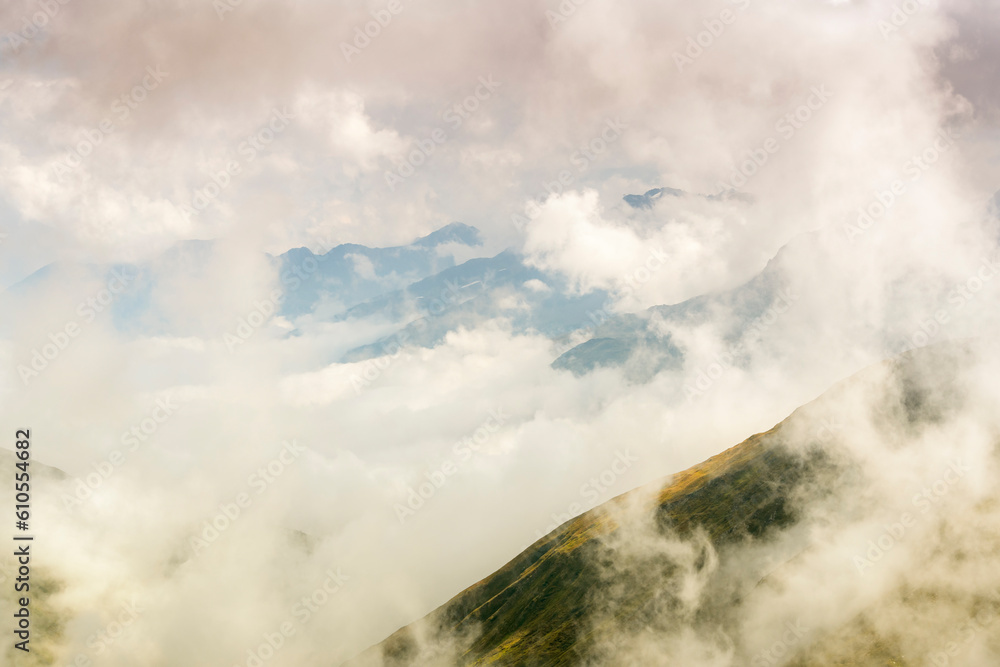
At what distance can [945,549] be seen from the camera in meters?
194

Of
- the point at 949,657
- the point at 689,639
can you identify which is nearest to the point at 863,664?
the point at 949,657

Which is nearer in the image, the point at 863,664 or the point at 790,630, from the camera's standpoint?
the point at 863,664

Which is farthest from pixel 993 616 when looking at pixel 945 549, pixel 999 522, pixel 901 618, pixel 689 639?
pixel 689 639

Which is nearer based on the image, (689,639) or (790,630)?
(790,630)

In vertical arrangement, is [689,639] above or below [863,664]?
above

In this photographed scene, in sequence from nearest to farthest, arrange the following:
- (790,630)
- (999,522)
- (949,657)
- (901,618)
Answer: (949,657), (901,618), (790,630), (999,522)

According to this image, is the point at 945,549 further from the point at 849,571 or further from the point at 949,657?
the point at 949,657

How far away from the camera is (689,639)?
199m

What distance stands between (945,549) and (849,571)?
3339 cm

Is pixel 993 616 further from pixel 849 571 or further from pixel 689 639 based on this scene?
pixel 689 639

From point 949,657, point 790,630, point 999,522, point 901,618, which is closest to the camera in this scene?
point 949,657

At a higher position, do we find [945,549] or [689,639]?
[689,639]

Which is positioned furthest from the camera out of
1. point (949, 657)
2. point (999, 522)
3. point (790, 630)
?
point (999, 522)

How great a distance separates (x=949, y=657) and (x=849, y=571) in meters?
47.3
